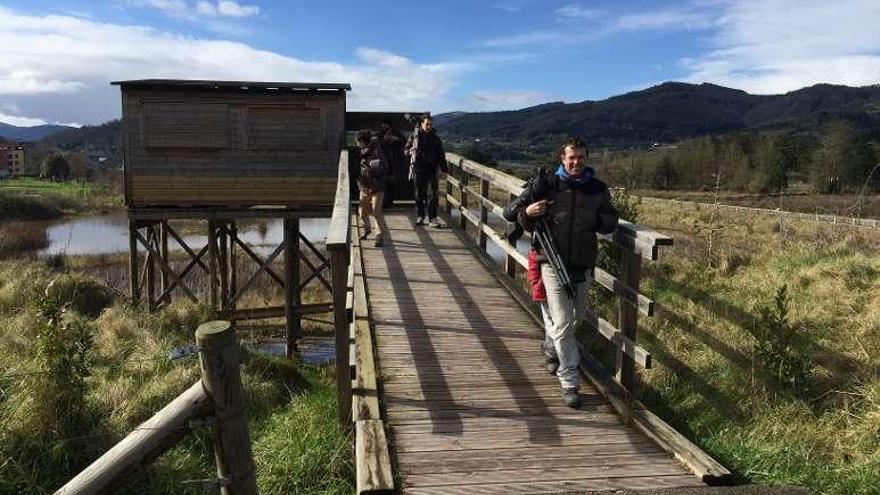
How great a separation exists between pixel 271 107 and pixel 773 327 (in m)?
10.9

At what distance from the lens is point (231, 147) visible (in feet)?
45.0

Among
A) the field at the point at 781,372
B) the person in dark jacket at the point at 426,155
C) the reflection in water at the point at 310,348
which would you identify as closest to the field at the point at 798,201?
the reflection in water at the point at 310,348

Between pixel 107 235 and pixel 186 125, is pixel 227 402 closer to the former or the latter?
pixel 186 125

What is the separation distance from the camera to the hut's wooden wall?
13422 millimetres

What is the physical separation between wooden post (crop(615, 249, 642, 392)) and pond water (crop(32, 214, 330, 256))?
3203cm

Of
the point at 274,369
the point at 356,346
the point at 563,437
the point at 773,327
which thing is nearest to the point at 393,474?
the point at 563,437

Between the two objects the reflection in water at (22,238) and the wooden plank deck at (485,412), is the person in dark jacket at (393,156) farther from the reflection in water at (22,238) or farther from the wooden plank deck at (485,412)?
the reflection in water at (22,238)

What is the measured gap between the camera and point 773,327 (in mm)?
5480

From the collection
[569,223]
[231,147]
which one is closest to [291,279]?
[231,147]

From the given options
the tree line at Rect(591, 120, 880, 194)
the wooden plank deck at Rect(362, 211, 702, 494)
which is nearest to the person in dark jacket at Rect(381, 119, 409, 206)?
the wooden plank deck at Rect(362, 211, 702, 494)

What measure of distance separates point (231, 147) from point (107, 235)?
3353 centimetres

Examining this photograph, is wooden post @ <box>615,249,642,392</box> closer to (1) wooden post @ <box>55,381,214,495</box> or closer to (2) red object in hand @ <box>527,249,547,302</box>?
(2) red object in hand @ <box>527,249,547,302</box>

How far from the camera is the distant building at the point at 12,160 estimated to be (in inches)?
3954

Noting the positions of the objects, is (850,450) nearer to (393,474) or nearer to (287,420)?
(393,474)
